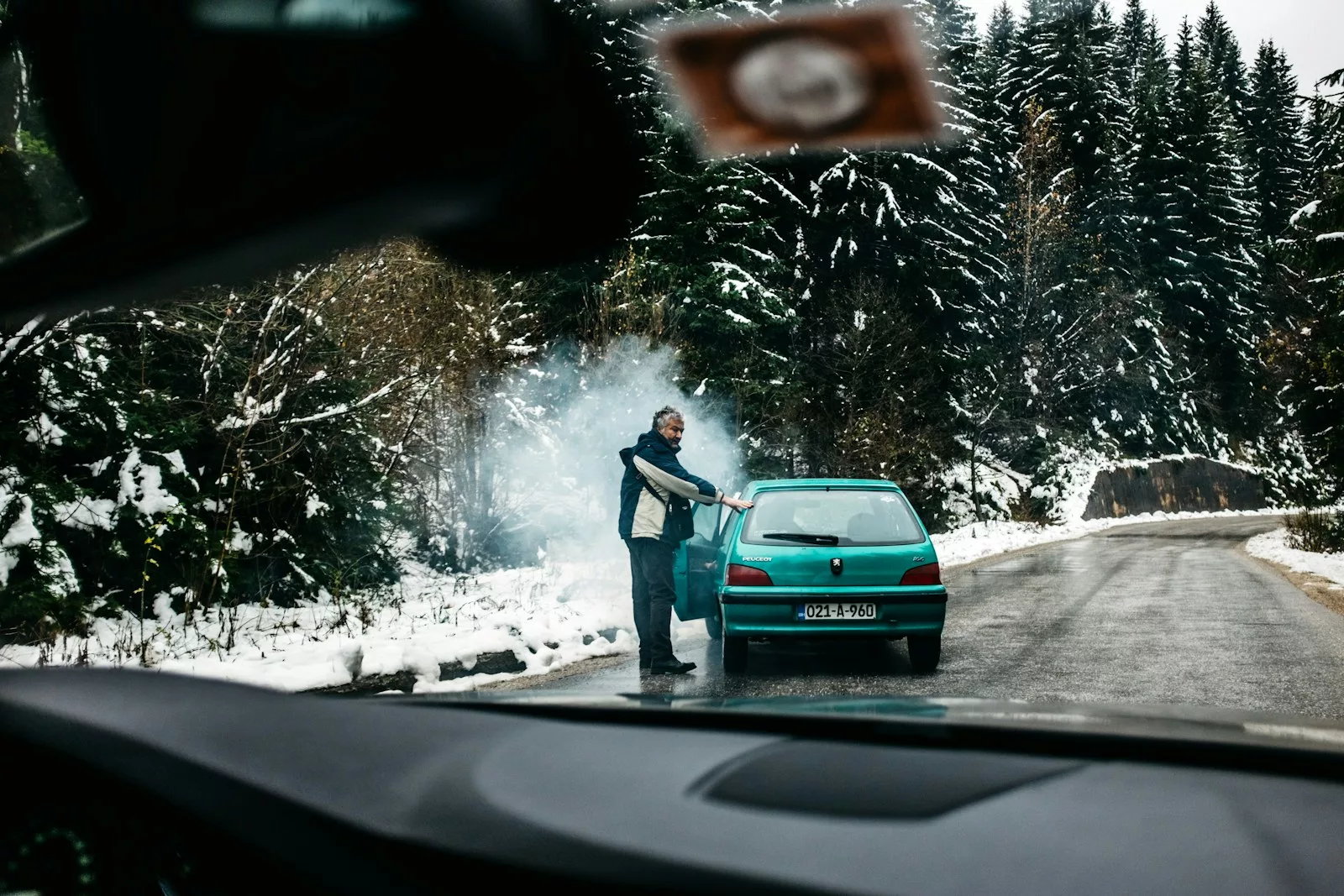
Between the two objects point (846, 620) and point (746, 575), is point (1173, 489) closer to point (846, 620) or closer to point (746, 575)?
point (846, 620)

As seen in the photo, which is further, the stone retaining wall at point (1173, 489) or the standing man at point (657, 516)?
the stone retaining wall at point (1173, 489)

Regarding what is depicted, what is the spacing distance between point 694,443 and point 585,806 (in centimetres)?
2510

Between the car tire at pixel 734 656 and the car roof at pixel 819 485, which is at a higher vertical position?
the car roof at pixel 819 485

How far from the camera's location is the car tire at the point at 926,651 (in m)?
8.44

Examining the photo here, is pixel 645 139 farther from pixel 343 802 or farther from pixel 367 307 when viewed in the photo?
pixel 367 307

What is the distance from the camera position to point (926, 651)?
334 inches

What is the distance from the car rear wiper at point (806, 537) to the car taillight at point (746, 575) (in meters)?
0.34

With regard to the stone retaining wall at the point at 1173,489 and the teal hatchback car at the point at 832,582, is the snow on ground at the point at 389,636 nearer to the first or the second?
the teal hatchback car at the point at 832,582

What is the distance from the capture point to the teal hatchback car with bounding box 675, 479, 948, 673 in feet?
27.4

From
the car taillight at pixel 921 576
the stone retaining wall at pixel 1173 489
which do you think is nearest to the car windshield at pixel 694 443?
the car taillight at pixel 921 576

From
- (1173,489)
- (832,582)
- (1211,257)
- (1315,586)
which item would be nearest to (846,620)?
(832,582)

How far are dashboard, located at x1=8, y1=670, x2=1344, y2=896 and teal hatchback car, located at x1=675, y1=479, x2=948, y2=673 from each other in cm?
615

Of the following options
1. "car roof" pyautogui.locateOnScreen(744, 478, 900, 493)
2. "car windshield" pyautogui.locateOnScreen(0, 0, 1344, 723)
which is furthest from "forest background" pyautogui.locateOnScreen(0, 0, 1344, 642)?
"car roof" pyautogui.locateOnScreen(744, 478, 900, 493)

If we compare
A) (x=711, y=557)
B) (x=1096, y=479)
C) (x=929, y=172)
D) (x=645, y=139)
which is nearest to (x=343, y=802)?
(x=645, y=139)
